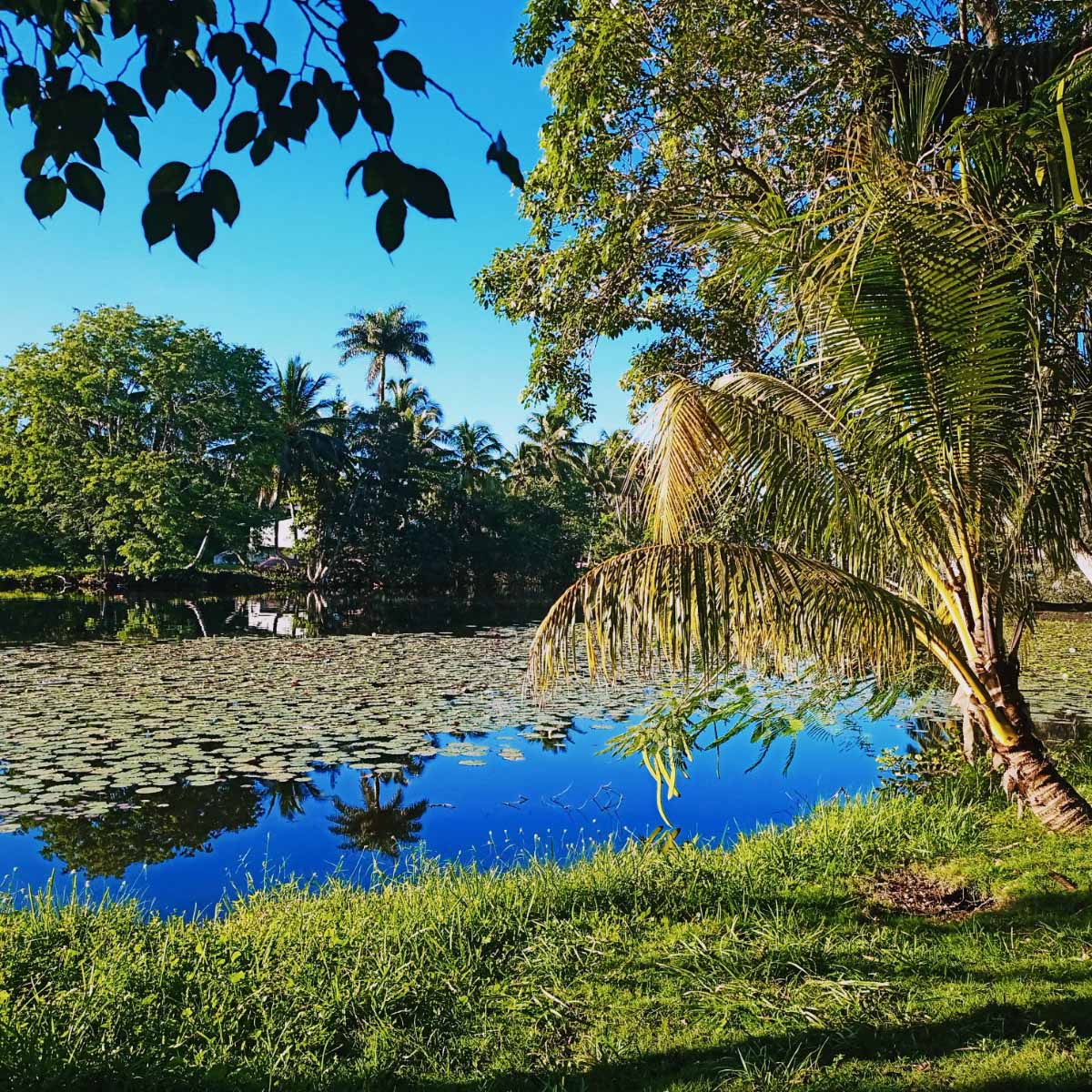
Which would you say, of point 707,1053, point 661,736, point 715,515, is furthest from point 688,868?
point 715,515

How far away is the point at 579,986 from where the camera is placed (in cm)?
356

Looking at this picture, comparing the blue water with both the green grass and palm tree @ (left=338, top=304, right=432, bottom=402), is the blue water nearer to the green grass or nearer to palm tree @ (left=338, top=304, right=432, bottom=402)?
A: the green grass

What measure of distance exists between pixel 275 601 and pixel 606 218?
28427 millimetres

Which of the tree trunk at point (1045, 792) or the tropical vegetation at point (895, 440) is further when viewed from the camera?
the tree trunk at point (1045, 792)

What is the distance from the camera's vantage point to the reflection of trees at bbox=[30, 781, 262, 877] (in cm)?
598

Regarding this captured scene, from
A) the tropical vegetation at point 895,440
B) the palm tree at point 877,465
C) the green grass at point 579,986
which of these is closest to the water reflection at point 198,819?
the green grass at point 579,986

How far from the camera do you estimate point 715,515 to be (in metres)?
7.16

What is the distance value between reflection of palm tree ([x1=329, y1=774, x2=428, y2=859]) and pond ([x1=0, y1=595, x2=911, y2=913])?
0.02 meters

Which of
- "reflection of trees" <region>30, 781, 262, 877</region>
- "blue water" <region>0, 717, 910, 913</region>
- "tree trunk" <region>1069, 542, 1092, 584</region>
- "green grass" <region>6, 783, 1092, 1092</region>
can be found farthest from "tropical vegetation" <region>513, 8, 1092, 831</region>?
"reflection of trees" <region>30, 781, 262, 877</region>

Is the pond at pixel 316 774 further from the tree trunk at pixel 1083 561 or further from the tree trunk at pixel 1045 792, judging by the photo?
the tree trunk at pixel 1083 561

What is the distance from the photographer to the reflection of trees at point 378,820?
6.54 m

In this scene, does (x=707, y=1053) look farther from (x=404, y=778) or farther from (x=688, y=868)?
(x=404, y=778)

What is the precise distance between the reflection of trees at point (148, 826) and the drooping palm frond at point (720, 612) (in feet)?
11.3

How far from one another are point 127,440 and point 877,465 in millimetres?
34152
